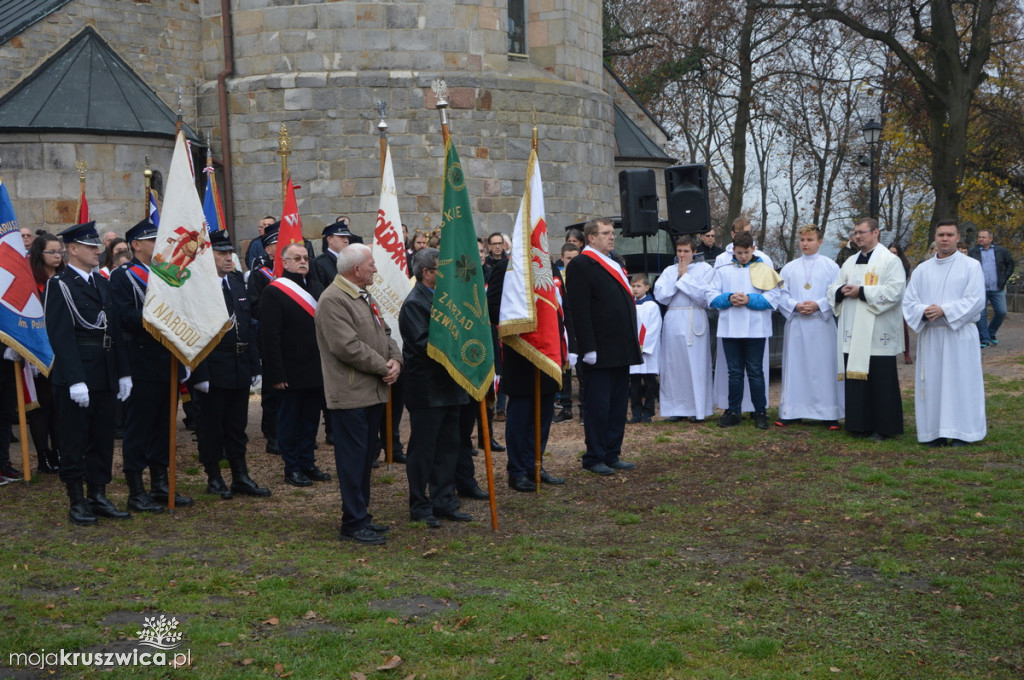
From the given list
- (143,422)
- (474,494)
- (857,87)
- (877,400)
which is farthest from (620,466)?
(857,87)

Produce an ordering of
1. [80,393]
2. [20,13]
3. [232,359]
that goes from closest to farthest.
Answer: [80,393]
[232,359]
[20,13]

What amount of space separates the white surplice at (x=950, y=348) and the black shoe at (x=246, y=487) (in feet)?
19.3

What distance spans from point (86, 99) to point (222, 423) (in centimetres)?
1135

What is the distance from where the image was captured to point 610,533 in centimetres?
742

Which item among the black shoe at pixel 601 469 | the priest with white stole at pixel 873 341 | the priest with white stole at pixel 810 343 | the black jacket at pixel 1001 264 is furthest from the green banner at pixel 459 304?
the black jacket at pixel 1001 264

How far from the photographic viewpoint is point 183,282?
8.07 m

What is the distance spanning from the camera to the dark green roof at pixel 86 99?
56.7 ft

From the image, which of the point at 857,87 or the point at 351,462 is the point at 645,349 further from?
the point at 857,87

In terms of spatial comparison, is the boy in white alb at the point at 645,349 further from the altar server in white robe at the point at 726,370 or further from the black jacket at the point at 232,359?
the black jacket at the point at 232,359

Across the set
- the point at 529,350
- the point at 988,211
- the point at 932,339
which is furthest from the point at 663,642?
the point at 988,211

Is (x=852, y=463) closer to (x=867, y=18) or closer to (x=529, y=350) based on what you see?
(x=529, y=350)

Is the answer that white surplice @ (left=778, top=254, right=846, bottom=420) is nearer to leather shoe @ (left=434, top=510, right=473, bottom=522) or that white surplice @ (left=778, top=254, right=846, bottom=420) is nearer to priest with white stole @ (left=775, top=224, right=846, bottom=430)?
priest with white stole @ (left=775, top=224, right=846, bottom=430)

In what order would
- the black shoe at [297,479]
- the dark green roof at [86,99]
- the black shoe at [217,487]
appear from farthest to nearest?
the dark green roof at [86,99] < the black shoe at [297,479] < the black shoe at [217,487]

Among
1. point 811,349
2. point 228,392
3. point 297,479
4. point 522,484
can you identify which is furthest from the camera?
point 811,349
